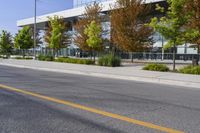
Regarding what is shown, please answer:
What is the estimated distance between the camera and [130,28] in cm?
2950

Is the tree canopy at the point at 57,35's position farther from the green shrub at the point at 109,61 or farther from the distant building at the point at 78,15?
the green shrub at the point at 109,61

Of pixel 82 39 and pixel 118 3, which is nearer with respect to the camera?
pixel 118 3

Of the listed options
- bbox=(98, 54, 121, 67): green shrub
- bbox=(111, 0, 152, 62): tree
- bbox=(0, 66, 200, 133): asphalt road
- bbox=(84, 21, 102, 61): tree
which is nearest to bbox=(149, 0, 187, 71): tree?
bbox=(98, 54, 121, 67): green shrub

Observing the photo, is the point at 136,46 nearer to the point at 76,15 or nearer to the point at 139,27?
the point at 139,27

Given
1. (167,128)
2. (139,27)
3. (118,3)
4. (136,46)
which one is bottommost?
(167,128)

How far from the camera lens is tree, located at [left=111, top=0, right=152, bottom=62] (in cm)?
2920

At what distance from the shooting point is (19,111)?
7.14 meters

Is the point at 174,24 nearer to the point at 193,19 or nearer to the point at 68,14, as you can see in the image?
the point at 193,19

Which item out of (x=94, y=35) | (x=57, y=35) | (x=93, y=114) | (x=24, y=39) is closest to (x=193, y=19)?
(x=94, y=35)

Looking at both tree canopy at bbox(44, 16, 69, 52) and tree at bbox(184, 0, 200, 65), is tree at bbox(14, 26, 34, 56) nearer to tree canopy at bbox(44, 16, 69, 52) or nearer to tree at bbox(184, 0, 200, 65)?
tree canopy at bbox(44, 16, 69, 52)

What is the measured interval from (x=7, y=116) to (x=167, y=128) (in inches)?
133

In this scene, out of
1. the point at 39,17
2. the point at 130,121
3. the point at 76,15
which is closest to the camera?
the point at 130,121

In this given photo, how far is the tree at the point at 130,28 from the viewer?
95.8ft

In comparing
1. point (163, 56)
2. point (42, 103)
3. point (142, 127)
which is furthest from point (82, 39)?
point (142, 127)
